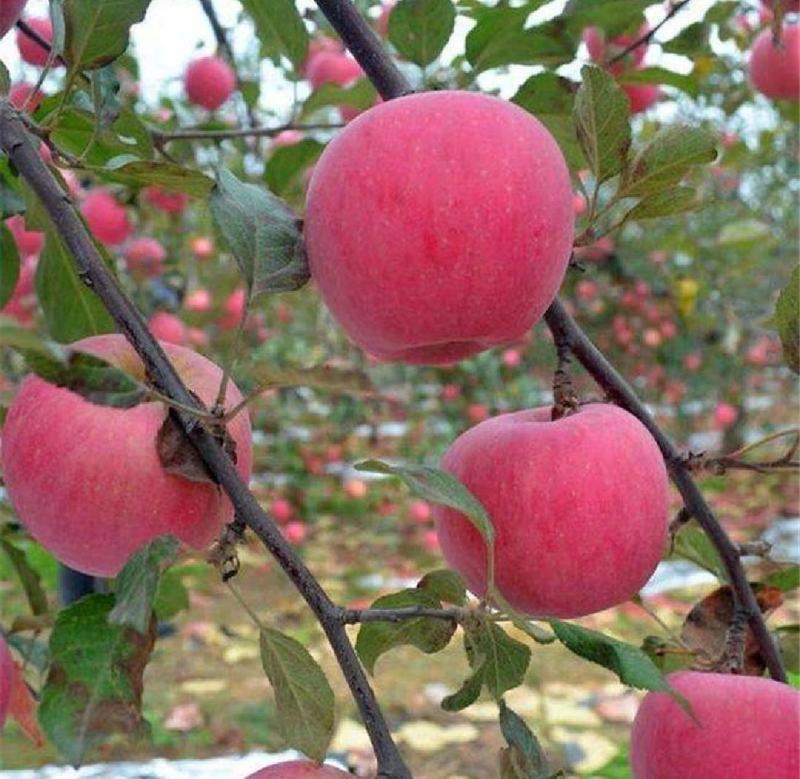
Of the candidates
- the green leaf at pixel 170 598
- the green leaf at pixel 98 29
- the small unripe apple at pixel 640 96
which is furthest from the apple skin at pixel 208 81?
the green leaf at pixel 98 29

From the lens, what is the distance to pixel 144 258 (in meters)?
2.21

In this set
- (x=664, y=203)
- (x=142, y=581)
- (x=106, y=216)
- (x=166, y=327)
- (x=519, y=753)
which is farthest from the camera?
(x=166, y=327)

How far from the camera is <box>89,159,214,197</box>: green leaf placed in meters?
0.58

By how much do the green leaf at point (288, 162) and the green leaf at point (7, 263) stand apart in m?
0.23

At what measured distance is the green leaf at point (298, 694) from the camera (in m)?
0.54

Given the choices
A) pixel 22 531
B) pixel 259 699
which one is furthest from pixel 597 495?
pixel 259 699

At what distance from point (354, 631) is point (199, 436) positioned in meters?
1.97

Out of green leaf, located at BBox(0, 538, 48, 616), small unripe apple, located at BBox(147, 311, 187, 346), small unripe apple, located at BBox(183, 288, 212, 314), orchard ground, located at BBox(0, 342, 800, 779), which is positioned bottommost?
orchard ground, located at BBox(0, 342, 800, 779)

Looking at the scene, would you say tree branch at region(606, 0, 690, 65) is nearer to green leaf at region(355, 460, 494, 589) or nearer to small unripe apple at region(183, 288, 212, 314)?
green leaf at region(355, 460, 494, 589)

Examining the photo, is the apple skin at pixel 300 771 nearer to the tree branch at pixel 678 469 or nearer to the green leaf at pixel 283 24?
the tree branch at pixel 678 469

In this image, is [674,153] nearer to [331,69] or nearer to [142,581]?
[142,581]

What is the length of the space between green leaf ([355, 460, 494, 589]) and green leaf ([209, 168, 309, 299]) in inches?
3.9

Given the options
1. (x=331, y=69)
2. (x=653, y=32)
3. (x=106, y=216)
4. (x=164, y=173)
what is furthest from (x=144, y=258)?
(x=164, y=173)

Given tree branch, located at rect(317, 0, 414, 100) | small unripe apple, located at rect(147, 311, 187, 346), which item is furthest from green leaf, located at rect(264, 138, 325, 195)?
small unripe apple, located at rect(147, 311, 187, 346)
